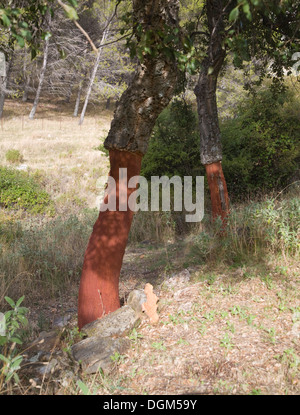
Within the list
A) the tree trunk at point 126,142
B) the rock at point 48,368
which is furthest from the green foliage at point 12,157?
the rock at point 48,368

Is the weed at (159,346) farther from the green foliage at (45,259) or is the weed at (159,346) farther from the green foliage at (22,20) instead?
the green foliage at (22,20)

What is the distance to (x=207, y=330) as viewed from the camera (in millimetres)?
3135

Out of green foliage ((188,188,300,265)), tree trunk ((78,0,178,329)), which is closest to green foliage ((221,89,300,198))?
green foliage ((188,188,300,265))

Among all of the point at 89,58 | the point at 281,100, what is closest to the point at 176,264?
the point at 281,100

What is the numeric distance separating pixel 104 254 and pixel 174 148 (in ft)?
17.5

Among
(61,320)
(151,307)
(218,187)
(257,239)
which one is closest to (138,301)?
(151,307)

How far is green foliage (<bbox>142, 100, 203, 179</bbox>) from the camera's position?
8078 millimetres

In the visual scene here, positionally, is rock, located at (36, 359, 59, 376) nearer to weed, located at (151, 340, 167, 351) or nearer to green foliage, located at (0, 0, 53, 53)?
weed, located at (151, 340, 167, 351)

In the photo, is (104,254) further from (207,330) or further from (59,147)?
(59,147)

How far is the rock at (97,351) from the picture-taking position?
9.16 feet

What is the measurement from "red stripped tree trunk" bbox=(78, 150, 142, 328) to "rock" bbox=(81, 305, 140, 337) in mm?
169

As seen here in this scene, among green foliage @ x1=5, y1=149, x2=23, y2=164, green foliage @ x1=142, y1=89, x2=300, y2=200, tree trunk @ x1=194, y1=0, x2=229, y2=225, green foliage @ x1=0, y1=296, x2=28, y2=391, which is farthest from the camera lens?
green foliage @ x1=5, y1=149, x2=23, y2=164

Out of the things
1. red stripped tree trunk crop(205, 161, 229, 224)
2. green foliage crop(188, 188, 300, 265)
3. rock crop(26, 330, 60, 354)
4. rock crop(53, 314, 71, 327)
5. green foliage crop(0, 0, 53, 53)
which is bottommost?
rock crop(53, 314, 71, 327)

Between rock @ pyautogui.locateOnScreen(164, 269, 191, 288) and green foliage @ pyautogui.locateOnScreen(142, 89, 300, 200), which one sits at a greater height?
green foliage @ pyautogui.locateOnScreen(142, 89, 300, 200)
